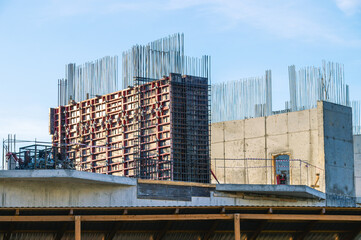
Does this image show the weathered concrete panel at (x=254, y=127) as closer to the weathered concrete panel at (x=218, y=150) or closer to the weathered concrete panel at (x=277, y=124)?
the weathered concrete panel at (x=277, y=124)

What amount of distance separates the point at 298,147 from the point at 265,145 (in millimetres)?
2070

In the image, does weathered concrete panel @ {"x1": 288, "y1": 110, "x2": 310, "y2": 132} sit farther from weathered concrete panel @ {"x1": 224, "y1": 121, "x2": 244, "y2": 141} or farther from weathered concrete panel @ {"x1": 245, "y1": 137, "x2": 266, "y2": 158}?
weathered concrete panel @ {"x1": 224, "y1": 121, "x2": 244, "y2": 141}

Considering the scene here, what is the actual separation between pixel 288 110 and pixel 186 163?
836cm

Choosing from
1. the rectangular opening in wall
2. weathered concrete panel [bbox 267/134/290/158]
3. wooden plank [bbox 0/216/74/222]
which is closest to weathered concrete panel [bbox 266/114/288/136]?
weathered concrete panel [bbox 267/134/290/158]

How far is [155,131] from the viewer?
100ft

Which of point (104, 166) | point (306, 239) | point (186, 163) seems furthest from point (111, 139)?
point (306, 239)

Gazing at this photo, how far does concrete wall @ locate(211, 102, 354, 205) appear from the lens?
32906 millimetres

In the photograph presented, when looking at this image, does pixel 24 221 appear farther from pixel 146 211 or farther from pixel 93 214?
pixel 146 211

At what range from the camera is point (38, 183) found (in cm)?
2378

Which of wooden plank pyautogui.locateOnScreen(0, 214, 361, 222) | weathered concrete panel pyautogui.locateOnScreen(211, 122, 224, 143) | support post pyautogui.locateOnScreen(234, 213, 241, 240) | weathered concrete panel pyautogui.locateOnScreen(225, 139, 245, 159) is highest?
weathered concrete panel pyautogui.locateOnScreen(211, 122, 224, 143)

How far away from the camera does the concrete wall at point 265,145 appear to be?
109ft

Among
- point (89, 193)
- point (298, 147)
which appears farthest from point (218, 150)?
point (89, 193)

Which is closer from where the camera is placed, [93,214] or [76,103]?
[93,214]

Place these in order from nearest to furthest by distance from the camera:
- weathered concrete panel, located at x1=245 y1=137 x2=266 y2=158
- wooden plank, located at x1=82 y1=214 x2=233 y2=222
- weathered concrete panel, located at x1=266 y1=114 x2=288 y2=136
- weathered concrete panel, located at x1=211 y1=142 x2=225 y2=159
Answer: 1. wooden plank, located at x1=82 y1=214 x2=233 y2=222
2. weathered concrete panel, located at x1=266 y1=114 x2=288 y2=136
3. weathered concrete panel, located at x1=245 y1=137 x2=266 y2=158
4. weathered concrete panel, located at x1=211 y1=142 x2=225 y2=159
